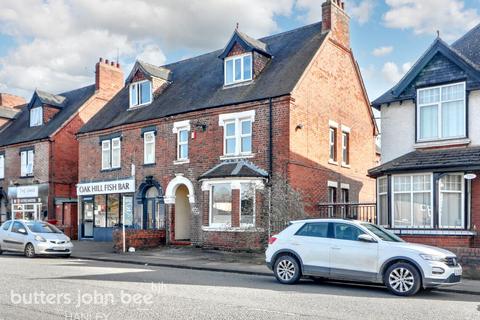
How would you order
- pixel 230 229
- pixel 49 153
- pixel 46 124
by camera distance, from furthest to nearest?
1. pixel 46 124
2. pixel 49 153
3. pixel 230 229

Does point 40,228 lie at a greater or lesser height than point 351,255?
lesser

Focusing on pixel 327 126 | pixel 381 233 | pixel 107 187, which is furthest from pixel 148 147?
pixel 381 233

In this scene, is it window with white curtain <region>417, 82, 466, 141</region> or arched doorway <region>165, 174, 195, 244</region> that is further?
arched doorway <region>165, 174, 195, 244</region>

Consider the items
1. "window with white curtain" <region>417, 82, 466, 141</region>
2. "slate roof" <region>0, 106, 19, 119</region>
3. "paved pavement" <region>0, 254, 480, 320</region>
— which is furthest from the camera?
"slate roof" <region>0, 106, 19, 119</region>

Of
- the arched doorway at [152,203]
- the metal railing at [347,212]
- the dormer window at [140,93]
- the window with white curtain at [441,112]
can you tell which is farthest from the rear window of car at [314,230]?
the dormer window at [140,93]

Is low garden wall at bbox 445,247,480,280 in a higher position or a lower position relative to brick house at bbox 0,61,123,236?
lower

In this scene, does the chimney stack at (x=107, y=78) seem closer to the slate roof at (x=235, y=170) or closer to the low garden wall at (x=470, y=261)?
the slate roof at (x=235, y=170)

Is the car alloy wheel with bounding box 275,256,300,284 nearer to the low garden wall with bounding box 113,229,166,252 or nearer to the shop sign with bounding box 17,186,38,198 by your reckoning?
the low garden wall with bounding box 113,229,166,252

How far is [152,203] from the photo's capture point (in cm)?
2709

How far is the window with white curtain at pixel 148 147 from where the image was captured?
26864mm

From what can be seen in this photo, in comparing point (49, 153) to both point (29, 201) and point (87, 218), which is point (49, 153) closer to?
point (29, 201)

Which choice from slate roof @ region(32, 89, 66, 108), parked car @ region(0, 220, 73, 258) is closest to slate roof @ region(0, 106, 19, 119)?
slate roof @ region(32, 89, 66, 108)

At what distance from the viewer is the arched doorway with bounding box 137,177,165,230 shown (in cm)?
2648

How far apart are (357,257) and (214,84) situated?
51.7 ft
